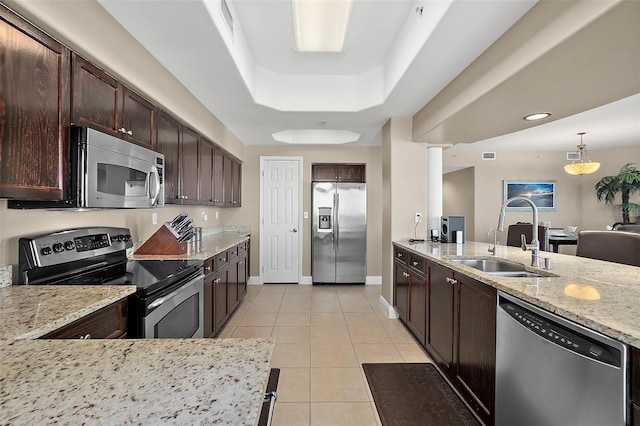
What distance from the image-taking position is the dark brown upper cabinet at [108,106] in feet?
4.98

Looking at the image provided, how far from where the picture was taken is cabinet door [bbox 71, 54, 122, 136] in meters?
1.50

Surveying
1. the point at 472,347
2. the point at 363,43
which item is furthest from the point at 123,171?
the point at 472,347

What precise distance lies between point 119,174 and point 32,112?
1.77ft

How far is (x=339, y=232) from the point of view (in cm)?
499

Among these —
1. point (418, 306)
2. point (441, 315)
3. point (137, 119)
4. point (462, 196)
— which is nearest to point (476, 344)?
point (441, 315)

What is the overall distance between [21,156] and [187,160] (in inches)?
66.2

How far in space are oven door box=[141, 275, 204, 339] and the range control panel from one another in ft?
1.97

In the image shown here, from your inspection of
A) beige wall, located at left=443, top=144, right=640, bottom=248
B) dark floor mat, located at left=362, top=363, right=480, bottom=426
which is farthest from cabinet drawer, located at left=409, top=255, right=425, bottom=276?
beige wall, located at left=443, top=144, right=640, bottom=248

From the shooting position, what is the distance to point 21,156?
4.00 ft

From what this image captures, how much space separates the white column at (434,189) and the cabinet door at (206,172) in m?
2.78

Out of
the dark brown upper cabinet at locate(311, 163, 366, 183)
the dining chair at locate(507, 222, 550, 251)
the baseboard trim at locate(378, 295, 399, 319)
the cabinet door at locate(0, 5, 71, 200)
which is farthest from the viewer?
the dark brown upper cabinet at locate(311, 163, 366, 183)

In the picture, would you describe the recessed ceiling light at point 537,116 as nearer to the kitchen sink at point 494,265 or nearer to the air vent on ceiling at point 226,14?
the kitchen sink at point 494,265

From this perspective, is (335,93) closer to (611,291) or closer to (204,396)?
(611,291)

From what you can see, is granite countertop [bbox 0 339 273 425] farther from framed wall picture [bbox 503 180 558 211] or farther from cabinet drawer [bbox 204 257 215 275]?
framed wall picture [bbox 503 180 558 211]
